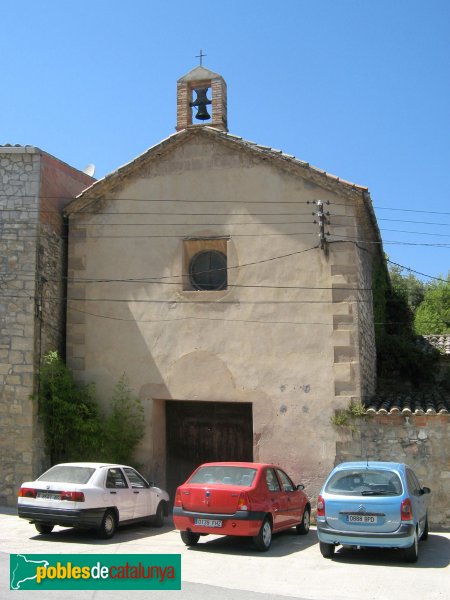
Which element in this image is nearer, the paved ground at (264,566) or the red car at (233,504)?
the paved ground at (264,566)

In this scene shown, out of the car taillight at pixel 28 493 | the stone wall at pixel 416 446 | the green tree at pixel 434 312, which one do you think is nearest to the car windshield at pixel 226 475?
the car taillight at pixel 28 493

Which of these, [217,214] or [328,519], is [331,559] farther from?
[217,214]

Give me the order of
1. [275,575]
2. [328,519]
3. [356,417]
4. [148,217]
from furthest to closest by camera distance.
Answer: [148,217] → [356,417] → [328,519] → [275,575]

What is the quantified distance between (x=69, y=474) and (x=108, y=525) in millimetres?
1067

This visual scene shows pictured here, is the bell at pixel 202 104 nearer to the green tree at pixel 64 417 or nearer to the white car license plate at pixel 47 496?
the green tree at pixel 64 417

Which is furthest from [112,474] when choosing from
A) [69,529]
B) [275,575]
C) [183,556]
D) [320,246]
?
[320,246]

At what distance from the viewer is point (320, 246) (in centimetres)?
1496

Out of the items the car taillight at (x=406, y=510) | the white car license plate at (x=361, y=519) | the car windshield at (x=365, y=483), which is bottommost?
the white car license plate at (x=361, y=519)

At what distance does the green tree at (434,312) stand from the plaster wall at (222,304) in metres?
20.4

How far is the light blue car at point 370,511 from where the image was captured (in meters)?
9.80

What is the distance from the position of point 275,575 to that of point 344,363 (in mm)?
5967

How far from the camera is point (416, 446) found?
44.5 ft

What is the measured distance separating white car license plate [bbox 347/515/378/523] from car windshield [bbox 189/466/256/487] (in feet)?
5.67

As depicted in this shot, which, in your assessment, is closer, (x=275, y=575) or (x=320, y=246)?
(x=275, y=575)
